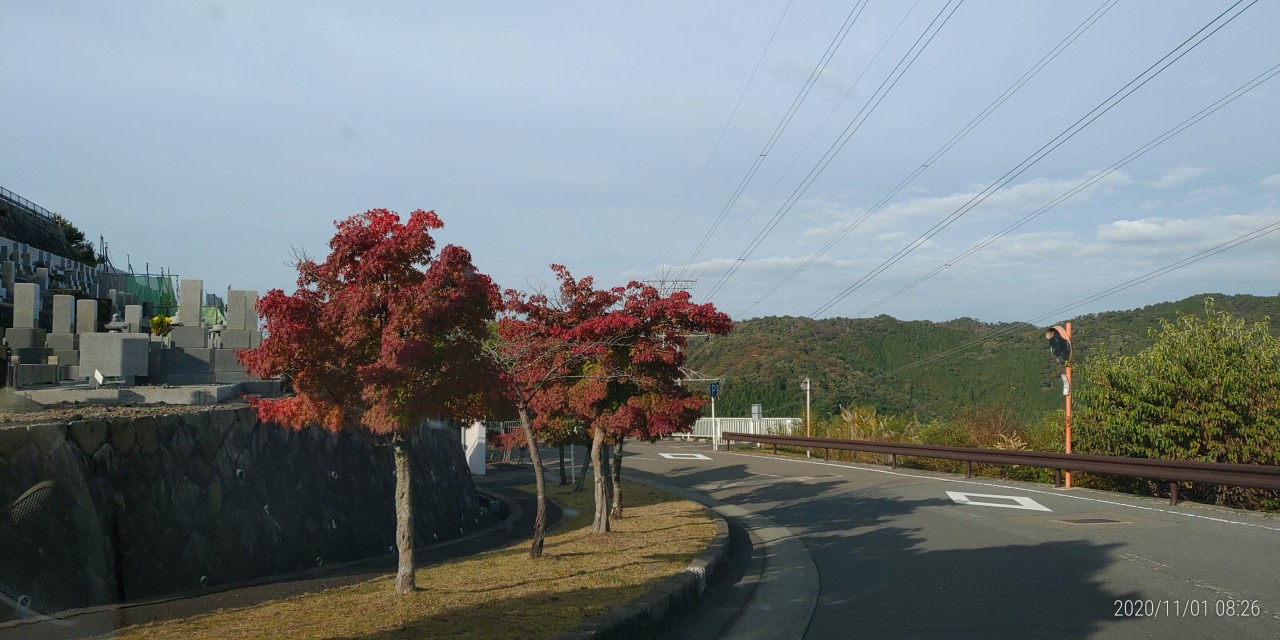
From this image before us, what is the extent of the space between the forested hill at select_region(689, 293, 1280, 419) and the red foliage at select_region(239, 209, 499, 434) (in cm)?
4531

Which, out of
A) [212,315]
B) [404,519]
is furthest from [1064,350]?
[212,315]

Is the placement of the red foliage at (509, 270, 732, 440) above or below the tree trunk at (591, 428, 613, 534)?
above

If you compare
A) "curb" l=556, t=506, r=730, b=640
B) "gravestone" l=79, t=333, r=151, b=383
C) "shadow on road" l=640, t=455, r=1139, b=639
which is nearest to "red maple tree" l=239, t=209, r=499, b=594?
"curb" l=556, t=506, r=730, b=640

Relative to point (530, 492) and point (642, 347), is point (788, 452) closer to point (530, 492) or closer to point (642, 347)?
point (530, 492)

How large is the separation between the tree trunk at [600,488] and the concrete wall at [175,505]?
3.15 m

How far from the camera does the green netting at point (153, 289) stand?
104ft

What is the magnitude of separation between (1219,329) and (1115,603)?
12.9 meters

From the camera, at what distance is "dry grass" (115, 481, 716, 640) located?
718cm

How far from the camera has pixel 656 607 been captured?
802 centimetres

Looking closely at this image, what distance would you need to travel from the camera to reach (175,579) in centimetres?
919

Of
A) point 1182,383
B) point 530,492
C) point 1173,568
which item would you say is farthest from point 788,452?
point 1173,568

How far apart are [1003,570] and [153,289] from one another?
31.8 meters

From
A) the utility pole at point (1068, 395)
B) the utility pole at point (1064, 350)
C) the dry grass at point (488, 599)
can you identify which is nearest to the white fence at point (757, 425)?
the utility pole at point (1064, 350)

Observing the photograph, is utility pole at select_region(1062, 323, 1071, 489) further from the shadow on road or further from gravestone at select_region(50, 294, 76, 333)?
gravestone at select_region(50, 294, 76, 333)
